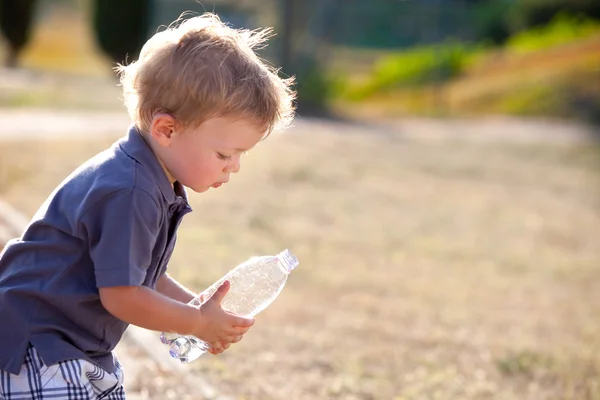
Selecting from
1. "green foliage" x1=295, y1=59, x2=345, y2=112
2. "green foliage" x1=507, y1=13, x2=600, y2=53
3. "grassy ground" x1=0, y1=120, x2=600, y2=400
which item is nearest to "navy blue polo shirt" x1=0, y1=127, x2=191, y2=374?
"grassy ground" x1=0, y1=120, x2=600, y2=400

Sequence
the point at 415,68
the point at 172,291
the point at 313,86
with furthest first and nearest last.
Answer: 1. the point at 415,68
2. the point at 313,86
3. the point at 172,291

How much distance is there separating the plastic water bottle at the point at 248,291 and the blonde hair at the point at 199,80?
65 centimetres

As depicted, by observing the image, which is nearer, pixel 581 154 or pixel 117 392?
pixel 117 392

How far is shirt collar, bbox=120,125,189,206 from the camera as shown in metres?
2.54

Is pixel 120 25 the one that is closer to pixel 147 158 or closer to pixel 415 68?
pixel 415 68

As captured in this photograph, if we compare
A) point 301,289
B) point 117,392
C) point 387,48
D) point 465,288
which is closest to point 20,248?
point 117,392

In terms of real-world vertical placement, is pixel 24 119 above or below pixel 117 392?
below

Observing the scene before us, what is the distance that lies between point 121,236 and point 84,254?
173 mm

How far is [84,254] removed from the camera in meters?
2.52

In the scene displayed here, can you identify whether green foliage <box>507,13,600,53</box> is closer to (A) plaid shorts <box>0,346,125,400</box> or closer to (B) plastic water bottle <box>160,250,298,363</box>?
(B) plastic water bottle <box>160,250,298,363</box>

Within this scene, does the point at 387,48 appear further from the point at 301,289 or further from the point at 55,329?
the point at 55,329

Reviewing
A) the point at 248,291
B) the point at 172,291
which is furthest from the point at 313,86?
the point at 172,291

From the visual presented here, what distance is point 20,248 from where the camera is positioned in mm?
2580

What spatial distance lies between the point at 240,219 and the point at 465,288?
254 cm
